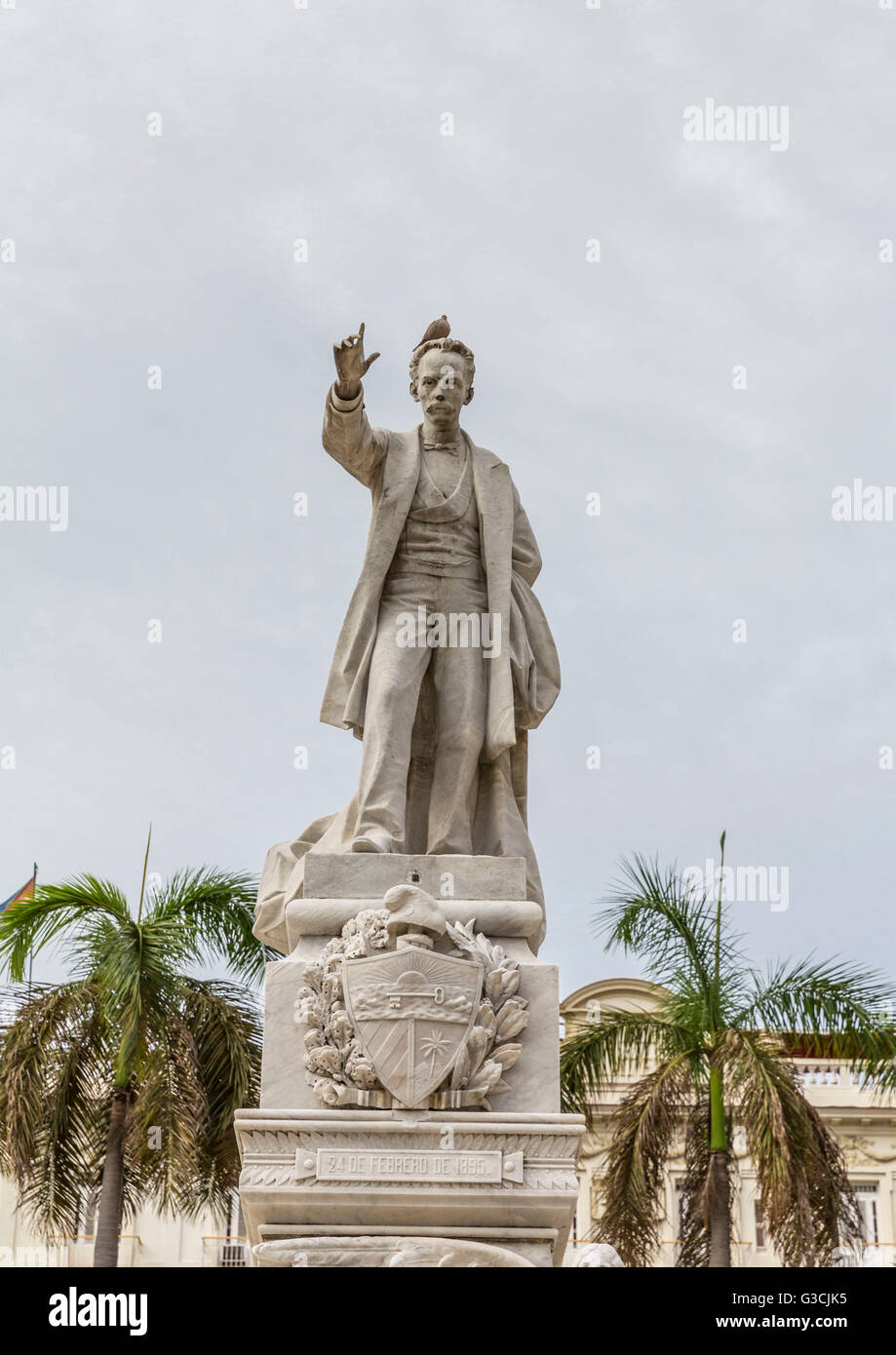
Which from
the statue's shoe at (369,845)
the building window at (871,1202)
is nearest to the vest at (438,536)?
the statue's shoe at (369,845)

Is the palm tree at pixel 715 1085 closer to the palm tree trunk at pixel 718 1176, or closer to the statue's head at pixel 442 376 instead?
the palm tree trunk at pixel 718 1176

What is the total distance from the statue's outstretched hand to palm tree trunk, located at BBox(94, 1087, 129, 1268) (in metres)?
10.8

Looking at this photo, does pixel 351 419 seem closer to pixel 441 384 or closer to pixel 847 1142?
pixel 441 384

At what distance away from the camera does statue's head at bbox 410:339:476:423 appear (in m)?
9.05

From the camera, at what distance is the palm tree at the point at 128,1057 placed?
16.9 meters

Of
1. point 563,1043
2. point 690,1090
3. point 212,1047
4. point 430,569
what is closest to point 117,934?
point 212,1047

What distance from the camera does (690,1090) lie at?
18.6 meters

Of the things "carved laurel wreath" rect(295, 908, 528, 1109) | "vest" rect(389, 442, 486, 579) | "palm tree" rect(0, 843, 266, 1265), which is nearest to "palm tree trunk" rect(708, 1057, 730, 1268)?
"palm tree" rect(0, 843, 266, 1265)

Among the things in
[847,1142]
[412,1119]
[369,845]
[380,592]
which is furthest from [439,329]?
[847,1142]

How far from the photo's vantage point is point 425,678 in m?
8.90

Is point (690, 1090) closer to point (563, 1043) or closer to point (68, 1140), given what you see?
point (563, 1043)
